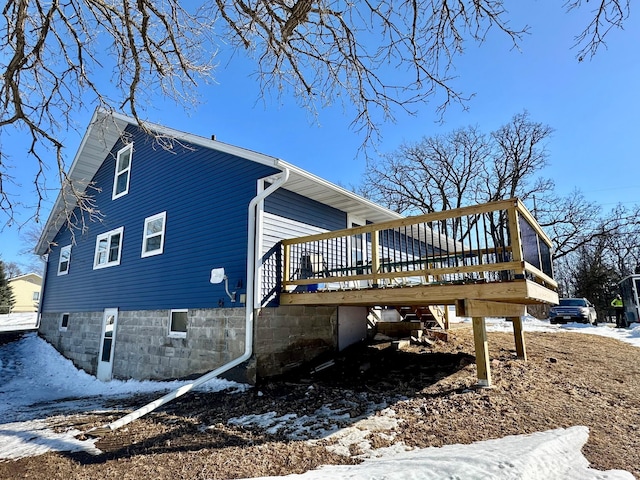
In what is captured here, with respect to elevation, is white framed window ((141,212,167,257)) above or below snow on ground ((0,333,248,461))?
above

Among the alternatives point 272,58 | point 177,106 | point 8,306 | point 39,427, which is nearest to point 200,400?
point 39,427

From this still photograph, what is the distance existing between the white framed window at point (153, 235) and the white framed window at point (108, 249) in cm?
137

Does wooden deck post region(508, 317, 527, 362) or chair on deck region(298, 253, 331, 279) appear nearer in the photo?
wooden deck post region(508, 317, 527, 362)

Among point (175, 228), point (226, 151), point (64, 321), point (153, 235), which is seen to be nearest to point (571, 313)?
point (226, 151)

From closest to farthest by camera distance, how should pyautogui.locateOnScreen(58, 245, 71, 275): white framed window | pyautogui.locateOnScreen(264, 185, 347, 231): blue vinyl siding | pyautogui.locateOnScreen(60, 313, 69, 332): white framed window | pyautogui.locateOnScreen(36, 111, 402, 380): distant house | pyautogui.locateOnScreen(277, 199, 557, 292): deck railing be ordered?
pyautogui.locateOnScreen(277, 199, 557, 292): deck railing
pyautogui.locateOnScreen(36, 111, 402, 380): distant house
pyautogui.locateOnScreen(264, 185, 347, 231): blue vinyl siding
pyautogui.locateOnScreen(60, 313, 69, 332): white framed window
pyautogui.locateOnScreen(58, 245, 71, 275): white framed window

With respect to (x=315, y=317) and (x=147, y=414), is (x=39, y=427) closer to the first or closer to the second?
(x=147, y=414)

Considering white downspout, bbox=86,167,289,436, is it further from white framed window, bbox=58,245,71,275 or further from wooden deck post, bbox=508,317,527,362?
white framed window, bbox=58,245,71,275

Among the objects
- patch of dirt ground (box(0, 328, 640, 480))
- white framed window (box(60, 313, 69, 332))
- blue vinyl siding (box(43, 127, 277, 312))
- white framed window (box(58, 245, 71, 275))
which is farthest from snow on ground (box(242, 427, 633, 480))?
white framed window (box(58, 245, 71, 275))

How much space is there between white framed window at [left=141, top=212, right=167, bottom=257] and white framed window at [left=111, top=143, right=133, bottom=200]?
76.2 inches

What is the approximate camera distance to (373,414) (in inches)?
190

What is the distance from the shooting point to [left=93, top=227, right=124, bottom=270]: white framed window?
10898 millimetres

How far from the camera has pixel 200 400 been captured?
20.7 ft

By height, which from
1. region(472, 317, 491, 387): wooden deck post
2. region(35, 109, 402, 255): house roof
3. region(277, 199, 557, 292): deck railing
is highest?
region(35, 109, 402, 255): house roof

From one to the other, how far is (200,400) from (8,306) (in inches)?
1326
